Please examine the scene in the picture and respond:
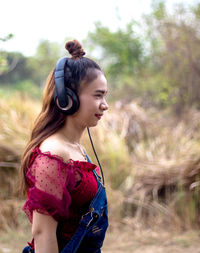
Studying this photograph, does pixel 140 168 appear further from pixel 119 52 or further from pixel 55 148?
pixel 119 52

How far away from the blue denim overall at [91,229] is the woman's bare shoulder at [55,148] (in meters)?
0.20

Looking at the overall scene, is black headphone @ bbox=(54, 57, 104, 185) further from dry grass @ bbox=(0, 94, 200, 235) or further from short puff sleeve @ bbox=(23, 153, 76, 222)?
dry grass @ bbox=(0, 94, 200, 235)

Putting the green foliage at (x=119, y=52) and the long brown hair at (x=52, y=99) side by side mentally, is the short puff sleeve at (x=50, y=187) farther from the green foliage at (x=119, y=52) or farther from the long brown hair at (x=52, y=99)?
the green foliage at (x=119, y=52)

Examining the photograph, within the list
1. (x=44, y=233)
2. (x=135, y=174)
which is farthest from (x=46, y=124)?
(x=135, y=174)

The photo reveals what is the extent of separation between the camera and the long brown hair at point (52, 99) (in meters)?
1.67

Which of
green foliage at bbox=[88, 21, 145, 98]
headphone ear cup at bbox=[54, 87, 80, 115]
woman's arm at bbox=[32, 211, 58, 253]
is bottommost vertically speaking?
woman's arm at bbox=[32, 211, 58, 253]

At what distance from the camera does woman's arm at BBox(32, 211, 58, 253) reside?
1437mm

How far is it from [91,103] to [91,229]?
0.53m

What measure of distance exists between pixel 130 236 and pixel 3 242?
1.65 metres

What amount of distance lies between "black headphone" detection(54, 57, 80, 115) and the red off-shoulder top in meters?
0.21

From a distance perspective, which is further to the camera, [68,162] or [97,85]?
[97,85]

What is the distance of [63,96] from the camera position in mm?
1616

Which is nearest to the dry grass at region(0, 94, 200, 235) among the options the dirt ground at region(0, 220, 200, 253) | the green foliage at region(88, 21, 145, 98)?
the dirt ground at region(0, 220, 200, 253)

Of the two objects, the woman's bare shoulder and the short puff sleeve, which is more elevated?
the woman's bare shoulder
